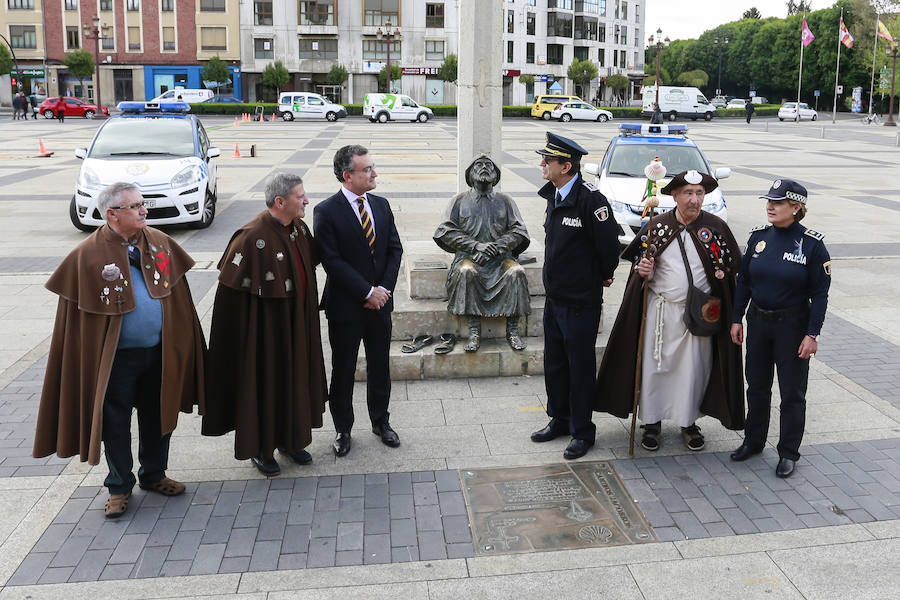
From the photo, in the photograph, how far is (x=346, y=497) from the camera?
4699mm

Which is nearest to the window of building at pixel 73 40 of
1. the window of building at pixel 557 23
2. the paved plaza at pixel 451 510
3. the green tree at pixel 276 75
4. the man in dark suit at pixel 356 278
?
the green tree at pixel 276 75

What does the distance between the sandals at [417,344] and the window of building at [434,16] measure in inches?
2548

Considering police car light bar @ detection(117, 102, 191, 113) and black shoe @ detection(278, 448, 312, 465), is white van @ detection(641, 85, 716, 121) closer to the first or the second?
police car light bar @ detection(117, 102, 191, 113)

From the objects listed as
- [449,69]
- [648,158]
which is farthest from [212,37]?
[648,158]

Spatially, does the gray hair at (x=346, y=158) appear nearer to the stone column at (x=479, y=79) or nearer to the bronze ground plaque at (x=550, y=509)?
the bronze ground plaque at (x=550, y=509)

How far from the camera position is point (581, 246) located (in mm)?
5008

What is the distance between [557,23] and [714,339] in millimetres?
78889

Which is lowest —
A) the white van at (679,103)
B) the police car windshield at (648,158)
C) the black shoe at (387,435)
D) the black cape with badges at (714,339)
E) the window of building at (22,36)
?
the black shoe at (387,435)

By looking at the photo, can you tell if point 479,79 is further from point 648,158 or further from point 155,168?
point 155,168

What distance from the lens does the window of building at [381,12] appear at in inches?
2616

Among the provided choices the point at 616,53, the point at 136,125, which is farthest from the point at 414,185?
the point at 616,53

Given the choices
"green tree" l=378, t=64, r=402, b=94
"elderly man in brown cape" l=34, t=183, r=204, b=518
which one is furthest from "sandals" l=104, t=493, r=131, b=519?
"green tree" l=378, t=64, r=402, b=94

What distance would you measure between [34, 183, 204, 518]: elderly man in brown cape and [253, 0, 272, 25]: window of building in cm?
6668

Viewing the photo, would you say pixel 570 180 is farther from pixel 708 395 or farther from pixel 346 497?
pixel 346 497
